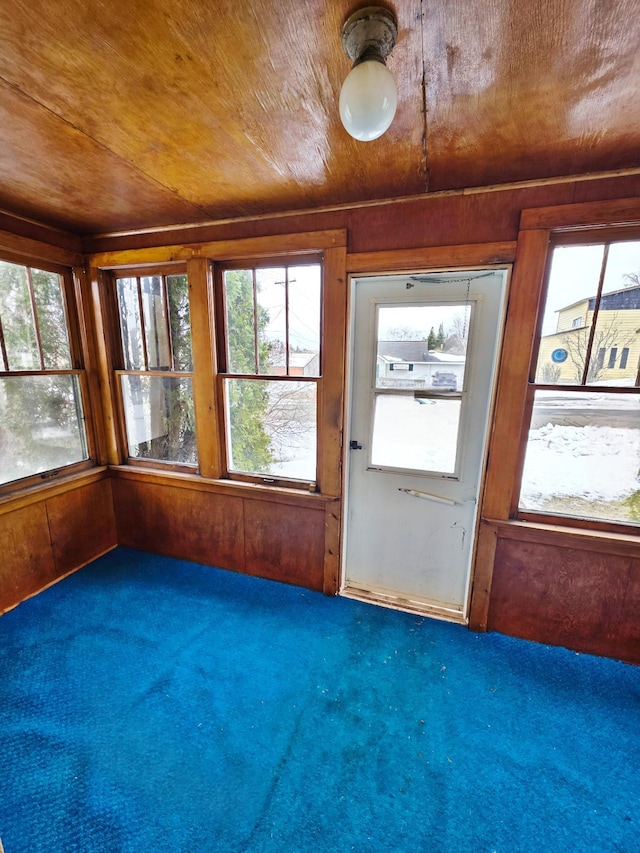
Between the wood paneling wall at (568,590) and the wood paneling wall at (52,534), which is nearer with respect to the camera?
the wood paneling wall at (568,590)

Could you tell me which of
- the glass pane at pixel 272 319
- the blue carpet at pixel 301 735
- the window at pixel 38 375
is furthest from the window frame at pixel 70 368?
the glass pane at pixel 272 319

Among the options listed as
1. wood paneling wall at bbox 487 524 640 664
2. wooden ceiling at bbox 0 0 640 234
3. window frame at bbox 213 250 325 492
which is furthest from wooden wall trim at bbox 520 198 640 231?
wood paneling wall at bbox 487 524 640 664

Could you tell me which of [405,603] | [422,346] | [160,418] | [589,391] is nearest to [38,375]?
[160,418]

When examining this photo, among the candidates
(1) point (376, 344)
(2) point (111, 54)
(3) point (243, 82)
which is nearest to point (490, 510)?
(1) point (376, 344)

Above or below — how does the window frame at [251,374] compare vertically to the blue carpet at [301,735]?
above

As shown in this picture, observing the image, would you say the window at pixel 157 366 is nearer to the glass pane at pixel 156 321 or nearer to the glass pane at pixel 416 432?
the glass pane at pixel 156 321

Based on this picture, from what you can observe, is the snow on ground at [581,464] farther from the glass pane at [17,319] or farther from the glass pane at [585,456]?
the glass pane at [17,319]

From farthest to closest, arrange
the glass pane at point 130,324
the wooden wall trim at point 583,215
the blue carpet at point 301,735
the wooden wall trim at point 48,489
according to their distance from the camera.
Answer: the glass pane at point 130,324, the wooden wall trim at point 48,489, the wooden wall trim at point 583,215, the blue carpet at point 301,735

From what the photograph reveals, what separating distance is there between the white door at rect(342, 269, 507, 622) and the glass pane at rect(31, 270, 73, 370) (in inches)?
81.6

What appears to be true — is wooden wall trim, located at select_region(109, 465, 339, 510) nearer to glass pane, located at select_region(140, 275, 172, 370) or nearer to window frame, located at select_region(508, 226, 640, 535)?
glass pane, located at select_region(140, 275, 172, 370)

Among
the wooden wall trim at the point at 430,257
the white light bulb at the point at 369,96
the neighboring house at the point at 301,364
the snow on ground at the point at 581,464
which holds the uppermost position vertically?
the white light bulb at the point at 369,96

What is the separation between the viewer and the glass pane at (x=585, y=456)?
1673 millimetres

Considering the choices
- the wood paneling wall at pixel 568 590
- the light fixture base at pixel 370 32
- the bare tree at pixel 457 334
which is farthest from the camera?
the bare tree at pixel 457 334

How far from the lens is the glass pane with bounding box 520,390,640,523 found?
1.67 metres
